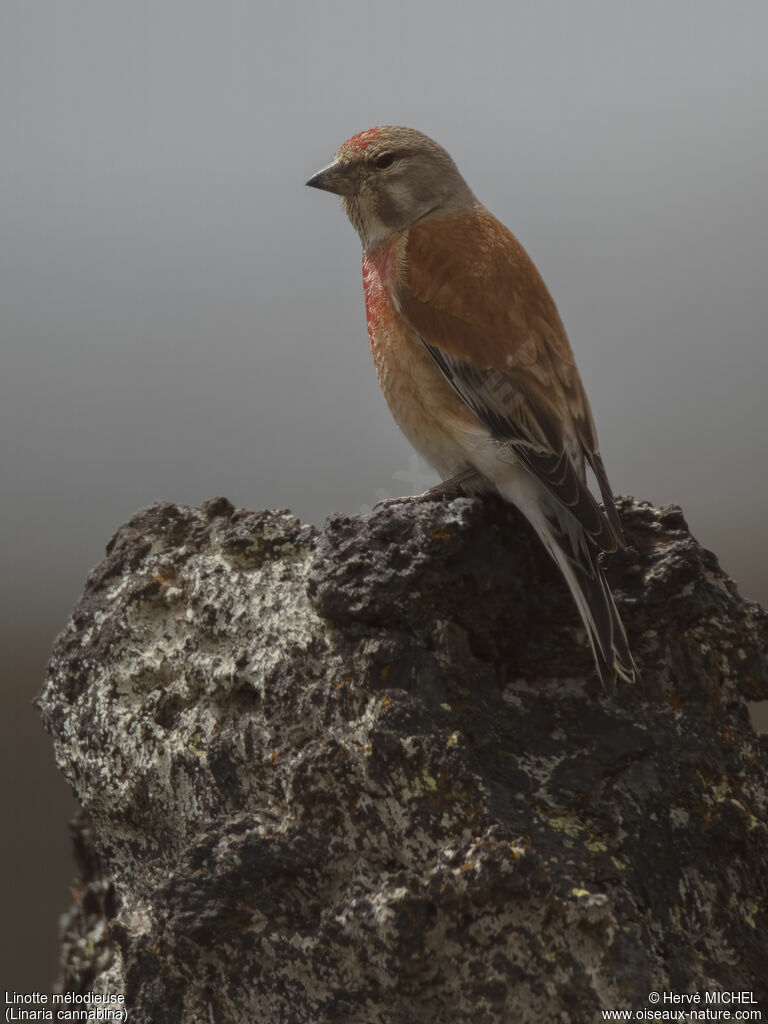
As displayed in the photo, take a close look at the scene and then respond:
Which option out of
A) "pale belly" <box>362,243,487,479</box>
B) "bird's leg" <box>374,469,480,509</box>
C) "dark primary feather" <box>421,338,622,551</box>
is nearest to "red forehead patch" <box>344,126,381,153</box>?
"pale belly" <box>362,243,487,479</box>

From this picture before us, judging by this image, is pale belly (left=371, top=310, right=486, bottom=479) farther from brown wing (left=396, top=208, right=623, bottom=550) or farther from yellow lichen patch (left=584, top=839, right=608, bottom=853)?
yellow lichen patch (left=584, top=839, right=608, bottom=853)

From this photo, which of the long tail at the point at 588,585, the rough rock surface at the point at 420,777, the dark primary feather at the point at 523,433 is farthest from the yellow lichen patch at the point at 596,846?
the dark primary feather at the point at 523,433

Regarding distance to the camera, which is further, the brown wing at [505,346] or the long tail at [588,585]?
the brown wing at [505,346]

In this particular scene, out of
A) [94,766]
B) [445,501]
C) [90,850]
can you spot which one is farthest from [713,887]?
[90,850]

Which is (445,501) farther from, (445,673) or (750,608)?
(750,608)

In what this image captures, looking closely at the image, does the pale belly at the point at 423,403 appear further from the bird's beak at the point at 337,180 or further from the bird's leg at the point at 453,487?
the bird's beak at the point at 337,180

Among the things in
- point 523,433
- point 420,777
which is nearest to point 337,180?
point 523,433
